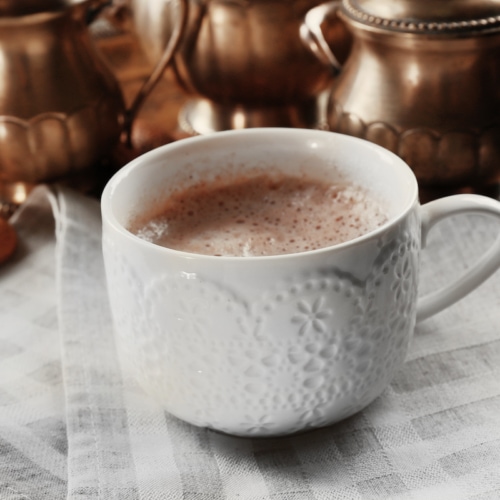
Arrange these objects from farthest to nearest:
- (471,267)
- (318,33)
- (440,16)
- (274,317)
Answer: (318,33), (440,16), (471,267), (274,317)

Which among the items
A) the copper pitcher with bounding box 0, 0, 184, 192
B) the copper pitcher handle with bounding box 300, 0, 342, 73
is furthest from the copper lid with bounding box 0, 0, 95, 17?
the copper pitcher handle with bounding box 300, 0, 342, 73

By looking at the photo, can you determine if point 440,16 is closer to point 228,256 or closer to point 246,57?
point 246,57

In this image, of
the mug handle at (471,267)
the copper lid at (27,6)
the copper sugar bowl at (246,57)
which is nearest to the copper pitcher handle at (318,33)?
the copper sugar bowl at (246,57)

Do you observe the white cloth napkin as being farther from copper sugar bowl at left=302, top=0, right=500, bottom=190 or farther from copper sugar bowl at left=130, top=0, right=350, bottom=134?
copper sugar bowl at left=130, top=0, right=350, bottom=134

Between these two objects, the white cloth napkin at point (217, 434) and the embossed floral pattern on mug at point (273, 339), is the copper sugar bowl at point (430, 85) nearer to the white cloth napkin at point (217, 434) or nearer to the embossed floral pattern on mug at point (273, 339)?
the white cloth napkin at point (217, 434)

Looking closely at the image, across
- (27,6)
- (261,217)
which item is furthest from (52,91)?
(261,217)

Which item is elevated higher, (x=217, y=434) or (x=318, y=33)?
(x=318, y=33)

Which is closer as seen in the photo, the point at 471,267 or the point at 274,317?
the point at 274,317
